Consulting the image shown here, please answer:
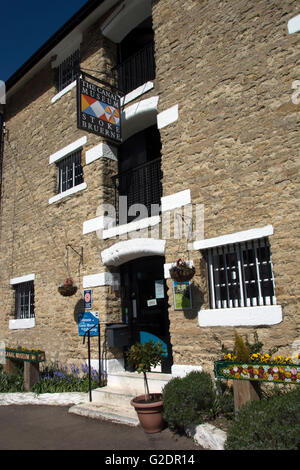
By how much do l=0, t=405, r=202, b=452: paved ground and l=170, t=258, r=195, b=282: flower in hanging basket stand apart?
2.33 meters

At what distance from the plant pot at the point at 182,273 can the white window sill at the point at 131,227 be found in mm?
1361

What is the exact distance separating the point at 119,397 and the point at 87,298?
2.59 meters

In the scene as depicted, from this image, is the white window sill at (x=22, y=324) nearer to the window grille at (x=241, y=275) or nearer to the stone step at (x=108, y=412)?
the stone step at (x=108, y=412)

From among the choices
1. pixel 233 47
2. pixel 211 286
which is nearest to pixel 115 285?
pixel 211 286

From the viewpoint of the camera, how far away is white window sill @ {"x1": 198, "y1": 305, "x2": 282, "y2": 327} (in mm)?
5516

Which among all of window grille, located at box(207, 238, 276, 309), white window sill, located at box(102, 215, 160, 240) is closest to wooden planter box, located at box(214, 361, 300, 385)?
window grille, located at box(207, 238, 276, 309)

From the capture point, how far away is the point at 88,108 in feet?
25.7

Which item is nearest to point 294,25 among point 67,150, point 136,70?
point 136,70

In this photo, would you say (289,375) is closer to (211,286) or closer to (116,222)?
(211,286)

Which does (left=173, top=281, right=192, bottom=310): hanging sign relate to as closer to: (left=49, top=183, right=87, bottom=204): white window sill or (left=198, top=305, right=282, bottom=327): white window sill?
(left=198, top=305, right=282, bottom=327): white window sill

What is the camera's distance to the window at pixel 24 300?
10781 mm

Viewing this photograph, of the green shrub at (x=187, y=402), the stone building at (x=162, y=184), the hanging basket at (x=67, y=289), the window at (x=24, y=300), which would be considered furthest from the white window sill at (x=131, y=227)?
the window at (x=24, y=300)
